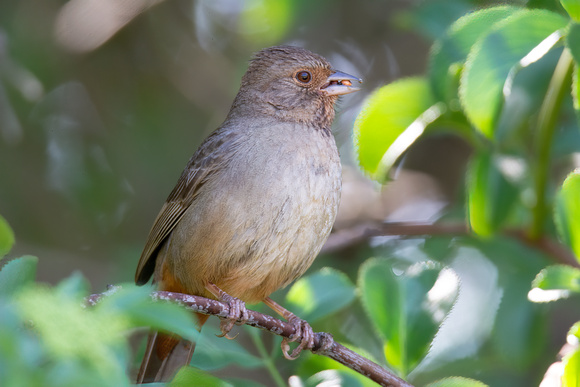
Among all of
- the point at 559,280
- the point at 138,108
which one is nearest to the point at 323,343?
the point at 559,280

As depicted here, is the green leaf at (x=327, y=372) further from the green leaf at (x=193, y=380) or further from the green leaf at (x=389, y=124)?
the green leaf at (x=389, y=124)

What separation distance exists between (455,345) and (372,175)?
5.94ft

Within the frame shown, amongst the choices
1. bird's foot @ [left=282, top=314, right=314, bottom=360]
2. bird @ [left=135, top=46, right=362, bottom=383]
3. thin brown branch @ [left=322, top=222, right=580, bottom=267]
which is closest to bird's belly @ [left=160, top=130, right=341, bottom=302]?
bird @ [left=135, top=46, right=362, bottom=383]

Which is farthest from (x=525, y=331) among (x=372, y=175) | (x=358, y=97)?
(x=358, y=97)

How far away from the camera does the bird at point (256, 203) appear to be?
12.6 feet

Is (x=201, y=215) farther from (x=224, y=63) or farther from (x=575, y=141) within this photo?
(x=224, y=63)

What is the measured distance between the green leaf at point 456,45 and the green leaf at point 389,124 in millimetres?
158

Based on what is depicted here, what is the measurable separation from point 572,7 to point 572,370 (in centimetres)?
146

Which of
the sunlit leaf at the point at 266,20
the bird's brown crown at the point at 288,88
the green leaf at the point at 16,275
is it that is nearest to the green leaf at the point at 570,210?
the bird's brown crown at the point at 288,88

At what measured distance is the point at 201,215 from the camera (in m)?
4.08

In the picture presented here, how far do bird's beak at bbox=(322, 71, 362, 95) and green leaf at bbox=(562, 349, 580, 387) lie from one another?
235cm

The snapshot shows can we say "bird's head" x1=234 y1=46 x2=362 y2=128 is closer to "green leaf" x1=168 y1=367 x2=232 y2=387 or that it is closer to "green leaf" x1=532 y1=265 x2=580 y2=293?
"green leaf" x1=532 y1=265 x2=580 y2=293

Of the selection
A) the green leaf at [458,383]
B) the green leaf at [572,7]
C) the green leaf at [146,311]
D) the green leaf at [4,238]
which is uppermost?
the green leaf at [572,7]

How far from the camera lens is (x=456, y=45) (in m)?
3.60
